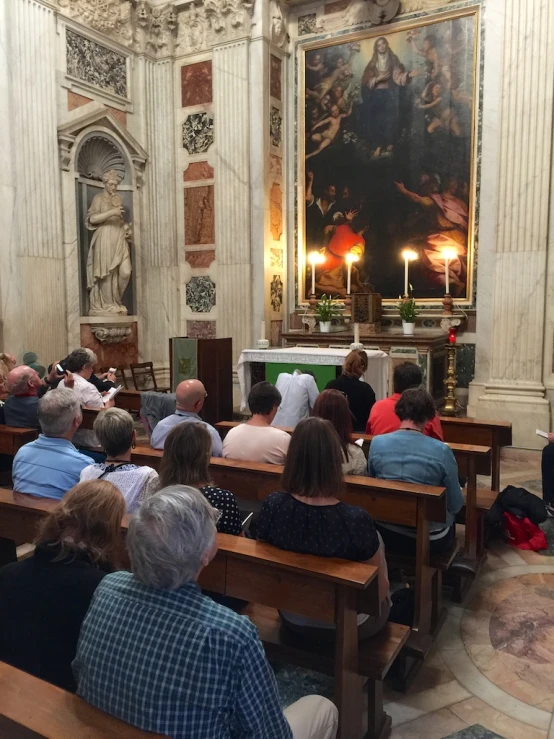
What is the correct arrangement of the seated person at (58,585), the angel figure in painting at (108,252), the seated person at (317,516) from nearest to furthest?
the seated person at (58,585) < the seated person at (317,516) < the angel figure in painting at (108,252)

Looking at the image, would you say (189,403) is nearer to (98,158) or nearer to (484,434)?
(484,434)

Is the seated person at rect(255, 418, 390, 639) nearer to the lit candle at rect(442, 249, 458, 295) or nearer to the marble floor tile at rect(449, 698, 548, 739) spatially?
the marble floor tile at rect(449, 698, 548, 739)

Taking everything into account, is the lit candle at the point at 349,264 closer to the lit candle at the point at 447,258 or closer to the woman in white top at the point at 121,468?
the lit candle at the point at 447,258

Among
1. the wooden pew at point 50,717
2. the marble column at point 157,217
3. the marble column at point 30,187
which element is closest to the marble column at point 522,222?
the marble column at point 157,217

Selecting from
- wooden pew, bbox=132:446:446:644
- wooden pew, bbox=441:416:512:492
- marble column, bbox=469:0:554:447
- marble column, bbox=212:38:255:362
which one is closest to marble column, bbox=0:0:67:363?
marble column, bbox=212:38:255:362

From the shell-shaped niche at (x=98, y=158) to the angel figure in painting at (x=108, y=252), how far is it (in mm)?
197

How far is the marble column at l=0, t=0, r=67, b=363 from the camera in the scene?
852 cm

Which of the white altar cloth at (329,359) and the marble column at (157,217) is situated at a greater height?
the marble column at (157,217)

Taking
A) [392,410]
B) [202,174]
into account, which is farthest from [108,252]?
[392,410]

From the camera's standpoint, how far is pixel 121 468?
10.1 ft

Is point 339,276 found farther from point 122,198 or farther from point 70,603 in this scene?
point 70,603

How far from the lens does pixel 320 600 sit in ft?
7.78

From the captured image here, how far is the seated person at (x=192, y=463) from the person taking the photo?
2.82 m

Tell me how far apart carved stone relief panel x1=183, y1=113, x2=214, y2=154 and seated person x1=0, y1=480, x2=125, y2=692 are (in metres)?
9.84
